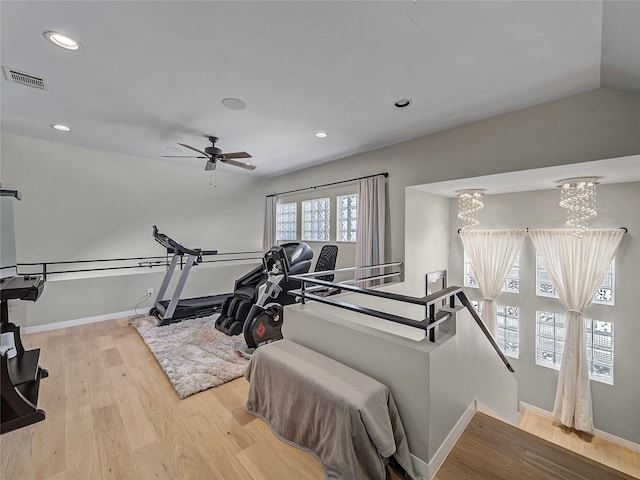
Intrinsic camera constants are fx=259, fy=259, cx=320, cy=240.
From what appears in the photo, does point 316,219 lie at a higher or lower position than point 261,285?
higher

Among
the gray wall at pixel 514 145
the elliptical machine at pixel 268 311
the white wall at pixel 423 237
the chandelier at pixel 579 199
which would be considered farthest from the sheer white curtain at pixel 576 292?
the elliptical machine at pixel 268 311

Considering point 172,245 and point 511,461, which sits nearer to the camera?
point 511,461

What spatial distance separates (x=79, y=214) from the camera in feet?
13.5

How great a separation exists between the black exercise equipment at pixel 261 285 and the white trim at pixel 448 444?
6.82ft

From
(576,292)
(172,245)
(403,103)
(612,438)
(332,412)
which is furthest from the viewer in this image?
(172,245)

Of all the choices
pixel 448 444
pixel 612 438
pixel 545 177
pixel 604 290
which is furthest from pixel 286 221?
pixel 612 438

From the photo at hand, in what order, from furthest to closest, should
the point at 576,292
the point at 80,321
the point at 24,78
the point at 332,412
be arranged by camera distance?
the point at 80,321 < the point at 576,292 < the point at 24,78 < the point at 332,412

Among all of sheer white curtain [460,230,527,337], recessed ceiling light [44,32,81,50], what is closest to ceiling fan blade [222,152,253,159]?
recessed ceiling light [44,32,81,50]

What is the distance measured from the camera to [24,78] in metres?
2.19

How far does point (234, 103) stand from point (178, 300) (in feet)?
10.1

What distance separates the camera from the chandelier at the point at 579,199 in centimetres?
305

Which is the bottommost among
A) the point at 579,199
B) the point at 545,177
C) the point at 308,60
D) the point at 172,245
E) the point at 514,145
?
the point at 172,245

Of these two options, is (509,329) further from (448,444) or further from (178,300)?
(178,300)

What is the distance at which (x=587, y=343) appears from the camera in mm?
3523
